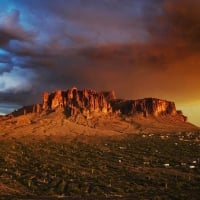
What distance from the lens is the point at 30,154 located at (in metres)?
106

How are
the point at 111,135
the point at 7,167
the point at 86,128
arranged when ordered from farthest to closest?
the point at 86,128 < the point at 111,135 < the point at 7,167

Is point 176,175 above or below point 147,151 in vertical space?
below

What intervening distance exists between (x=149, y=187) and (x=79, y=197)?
13.0 m

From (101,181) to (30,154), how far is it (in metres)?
38.4

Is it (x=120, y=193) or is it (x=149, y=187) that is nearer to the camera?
(x=120, y=193)

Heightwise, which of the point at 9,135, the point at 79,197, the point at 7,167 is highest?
the point at 9,135

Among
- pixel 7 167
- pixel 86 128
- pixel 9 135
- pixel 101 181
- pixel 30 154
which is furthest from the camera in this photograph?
pixel 86 128

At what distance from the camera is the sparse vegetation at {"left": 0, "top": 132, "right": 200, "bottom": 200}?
6397cm

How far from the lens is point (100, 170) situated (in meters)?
83.8

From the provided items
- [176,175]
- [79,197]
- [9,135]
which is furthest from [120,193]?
[9,135]

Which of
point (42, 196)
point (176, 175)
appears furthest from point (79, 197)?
point (176, 175)

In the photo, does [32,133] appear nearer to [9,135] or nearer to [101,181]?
[9,135]

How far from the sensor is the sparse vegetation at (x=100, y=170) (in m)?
64.0

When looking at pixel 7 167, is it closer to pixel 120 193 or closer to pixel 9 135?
pixel 120 193
